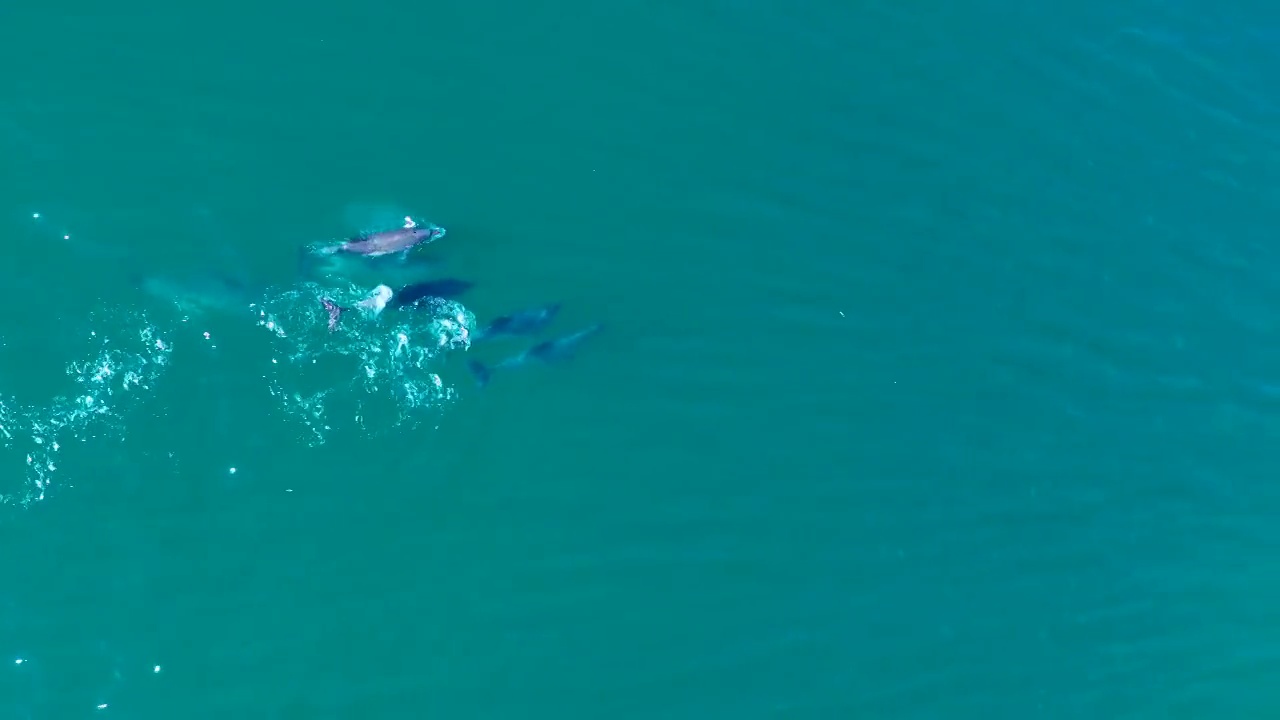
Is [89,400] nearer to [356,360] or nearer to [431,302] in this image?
[356,360]

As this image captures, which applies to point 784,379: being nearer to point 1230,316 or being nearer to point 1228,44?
point 1230,316

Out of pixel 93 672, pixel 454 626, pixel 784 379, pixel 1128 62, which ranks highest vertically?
pixel 1128 62

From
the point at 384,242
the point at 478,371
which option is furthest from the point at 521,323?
the point at 384,242

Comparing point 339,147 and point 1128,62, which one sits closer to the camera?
point 339,147

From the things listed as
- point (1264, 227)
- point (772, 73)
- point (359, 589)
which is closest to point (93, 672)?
point (359, 589)

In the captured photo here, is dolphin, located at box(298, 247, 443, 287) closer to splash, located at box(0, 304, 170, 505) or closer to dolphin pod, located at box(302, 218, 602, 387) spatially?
dolphin pod, located at box(302, 218, 602, 387)

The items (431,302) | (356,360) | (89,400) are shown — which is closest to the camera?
(89,400)

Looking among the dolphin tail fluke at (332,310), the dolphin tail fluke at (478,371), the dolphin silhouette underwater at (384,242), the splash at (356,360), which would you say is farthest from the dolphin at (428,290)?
the dolphin tail fluke at (478,371)
